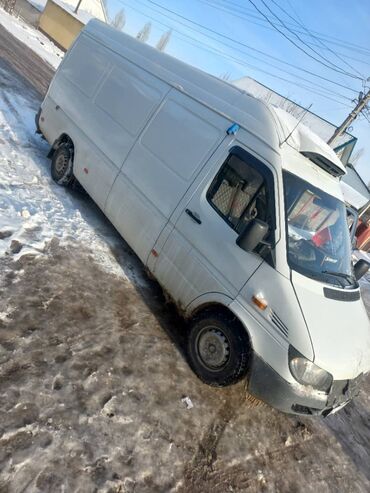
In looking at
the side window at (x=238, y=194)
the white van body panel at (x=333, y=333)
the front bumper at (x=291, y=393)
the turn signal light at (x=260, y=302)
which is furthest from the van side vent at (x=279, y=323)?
the side window at (x=238, y=194)

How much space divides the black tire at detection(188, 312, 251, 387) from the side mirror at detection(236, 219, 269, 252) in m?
0.85

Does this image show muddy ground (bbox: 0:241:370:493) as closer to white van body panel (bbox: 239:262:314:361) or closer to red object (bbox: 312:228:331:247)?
white van body panel (bbox: 239:262:314:361)

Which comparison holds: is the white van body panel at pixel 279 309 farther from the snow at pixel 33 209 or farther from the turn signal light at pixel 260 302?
the snow at pixel 33 209

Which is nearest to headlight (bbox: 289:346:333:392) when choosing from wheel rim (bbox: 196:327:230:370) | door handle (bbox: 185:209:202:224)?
wheel rim (bbox: 196:327:230:370)

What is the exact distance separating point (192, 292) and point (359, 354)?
1879 millimetres

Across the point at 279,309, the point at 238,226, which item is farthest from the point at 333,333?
the point at 238,226

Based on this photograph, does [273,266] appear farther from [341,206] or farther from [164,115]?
[164,115]

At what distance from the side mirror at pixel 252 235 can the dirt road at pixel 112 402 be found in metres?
1.63

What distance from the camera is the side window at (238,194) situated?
3.96m

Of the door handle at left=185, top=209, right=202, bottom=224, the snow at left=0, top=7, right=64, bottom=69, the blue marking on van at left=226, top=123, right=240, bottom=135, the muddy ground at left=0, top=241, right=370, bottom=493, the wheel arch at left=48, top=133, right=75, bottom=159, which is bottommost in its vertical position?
the snow at left=0, top=7, right=64, bottom=69

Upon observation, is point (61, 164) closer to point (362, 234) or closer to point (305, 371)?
point (305, 371)

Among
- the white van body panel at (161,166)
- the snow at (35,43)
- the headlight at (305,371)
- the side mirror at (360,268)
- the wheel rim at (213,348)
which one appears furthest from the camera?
the snow at (35,43)

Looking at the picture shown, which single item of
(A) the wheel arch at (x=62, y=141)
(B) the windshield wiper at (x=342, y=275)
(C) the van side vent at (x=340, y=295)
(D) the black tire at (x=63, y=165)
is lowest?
(D) the black tire at (x=63, y=165)

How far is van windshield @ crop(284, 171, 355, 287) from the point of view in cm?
391
